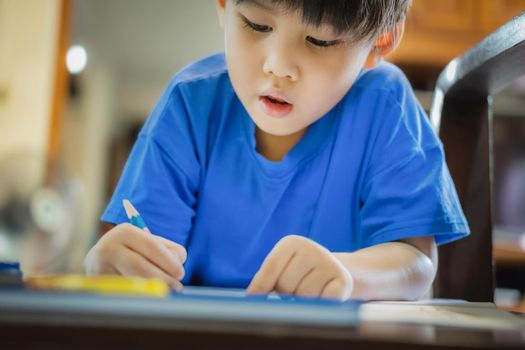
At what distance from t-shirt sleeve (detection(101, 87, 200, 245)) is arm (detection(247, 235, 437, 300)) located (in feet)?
Answer: 0.64

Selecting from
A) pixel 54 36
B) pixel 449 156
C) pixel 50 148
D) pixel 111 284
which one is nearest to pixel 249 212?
pixel 449 156

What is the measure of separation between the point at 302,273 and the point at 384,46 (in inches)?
12.5

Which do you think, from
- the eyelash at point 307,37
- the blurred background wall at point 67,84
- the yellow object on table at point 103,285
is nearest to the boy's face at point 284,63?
the eyelash at point 307,37

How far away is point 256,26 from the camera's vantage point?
1.74 feet

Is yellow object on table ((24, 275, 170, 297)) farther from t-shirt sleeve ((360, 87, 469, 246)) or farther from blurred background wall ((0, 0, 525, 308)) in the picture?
blurred background wall ((0, 0, 525, 308))

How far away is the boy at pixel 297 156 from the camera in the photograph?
524mm

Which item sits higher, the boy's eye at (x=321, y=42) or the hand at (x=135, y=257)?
the boy's eye at (x=321, y=42)

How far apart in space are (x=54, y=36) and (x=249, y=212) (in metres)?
1.87

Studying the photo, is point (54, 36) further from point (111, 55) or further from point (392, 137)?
point (111, 55)

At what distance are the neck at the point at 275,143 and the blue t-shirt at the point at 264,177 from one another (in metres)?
0.02

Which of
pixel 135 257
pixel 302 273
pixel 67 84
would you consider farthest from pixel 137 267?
pixel 67 84

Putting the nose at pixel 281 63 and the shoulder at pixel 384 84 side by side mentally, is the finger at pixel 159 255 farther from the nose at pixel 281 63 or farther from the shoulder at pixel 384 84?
the shoulder at pixel 384 84

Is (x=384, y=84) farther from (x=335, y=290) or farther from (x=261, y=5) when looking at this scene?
(x=335, y=290)

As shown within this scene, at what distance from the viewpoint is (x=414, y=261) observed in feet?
1.76
